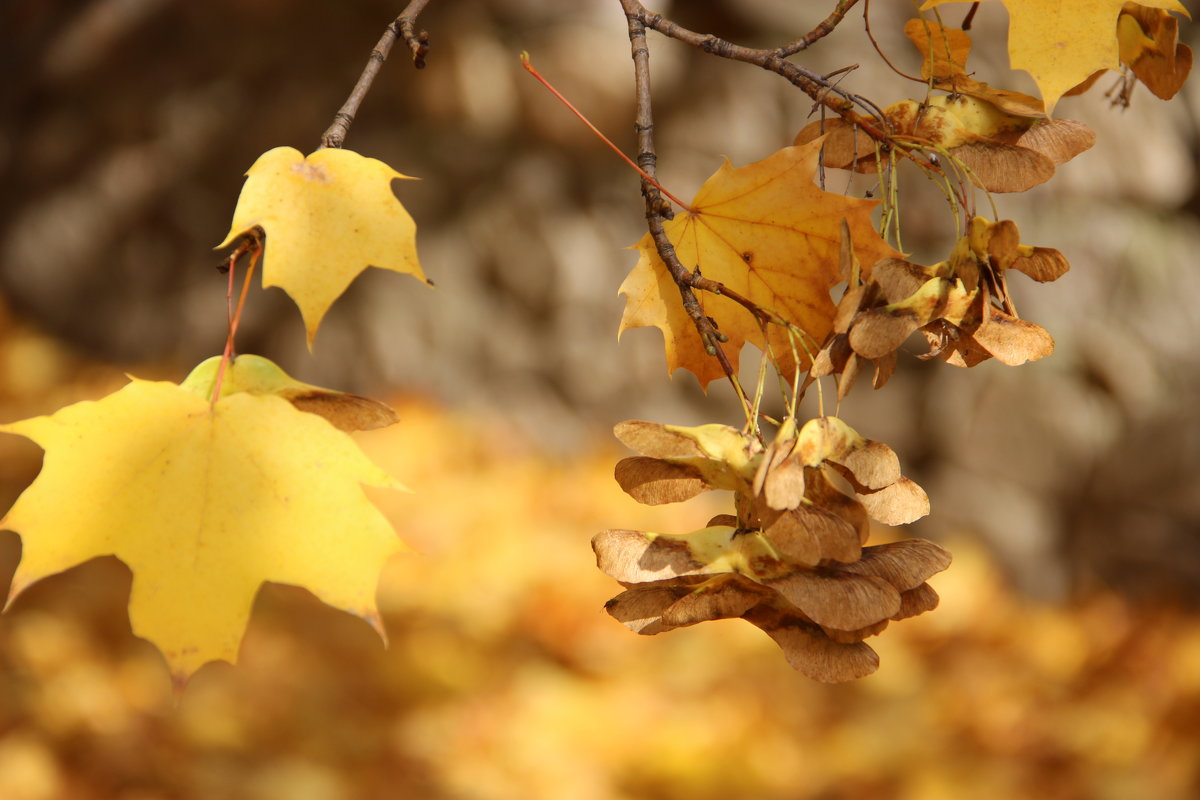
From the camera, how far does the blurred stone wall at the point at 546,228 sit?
2.22m

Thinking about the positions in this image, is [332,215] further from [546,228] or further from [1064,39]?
[546,228]

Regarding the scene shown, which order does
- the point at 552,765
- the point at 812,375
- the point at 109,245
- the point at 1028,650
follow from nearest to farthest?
the point at 812,375
the point at 552,765
the point at 1028,650
the point at 109,245

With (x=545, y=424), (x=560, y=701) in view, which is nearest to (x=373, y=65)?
(x=560, y=701)

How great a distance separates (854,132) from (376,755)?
5.30ft

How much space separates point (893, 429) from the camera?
2.44 m

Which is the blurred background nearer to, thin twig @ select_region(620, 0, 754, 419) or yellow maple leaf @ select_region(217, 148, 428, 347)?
thin twig @ select_region(620, 0, 754, 419)

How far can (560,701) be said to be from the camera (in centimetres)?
203

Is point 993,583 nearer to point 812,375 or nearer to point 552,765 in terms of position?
point 552,765

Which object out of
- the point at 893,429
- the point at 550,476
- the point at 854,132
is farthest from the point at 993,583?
the point at 854,132

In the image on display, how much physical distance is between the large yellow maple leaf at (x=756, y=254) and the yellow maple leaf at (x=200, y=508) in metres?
0.20

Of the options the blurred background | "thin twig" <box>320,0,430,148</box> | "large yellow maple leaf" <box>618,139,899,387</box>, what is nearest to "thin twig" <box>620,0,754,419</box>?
"large yellow maple leaf" <box>618,139,899,387</box>

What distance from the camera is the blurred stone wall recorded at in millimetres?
2225

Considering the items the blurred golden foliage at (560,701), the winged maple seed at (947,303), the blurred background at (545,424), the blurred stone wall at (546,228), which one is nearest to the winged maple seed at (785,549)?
the winged maple seed at (947,303)

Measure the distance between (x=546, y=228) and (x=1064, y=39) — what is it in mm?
2090
